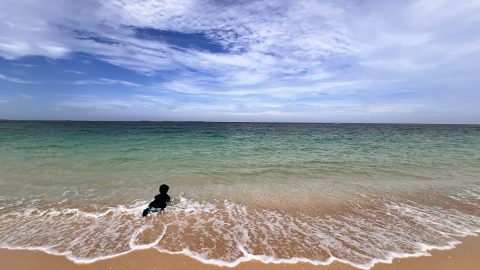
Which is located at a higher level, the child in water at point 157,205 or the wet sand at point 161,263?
the child in water at point 157,205

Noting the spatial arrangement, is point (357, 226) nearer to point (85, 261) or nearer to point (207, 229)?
point (207, 229)

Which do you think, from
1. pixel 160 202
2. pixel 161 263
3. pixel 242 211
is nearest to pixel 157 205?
pixel 160 202

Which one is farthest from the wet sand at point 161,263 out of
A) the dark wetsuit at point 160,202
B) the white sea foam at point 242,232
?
the dark wetsuit at point 160,202

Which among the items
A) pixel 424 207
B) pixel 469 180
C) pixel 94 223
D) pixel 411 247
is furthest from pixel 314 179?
pixel 94 223

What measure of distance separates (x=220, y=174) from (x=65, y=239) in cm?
714

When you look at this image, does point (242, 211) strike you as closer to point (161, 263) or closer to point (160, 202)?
point (160, 202)

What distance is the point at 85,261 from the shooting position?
4.77 metres

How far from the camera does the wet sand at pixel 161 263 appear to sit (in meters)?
4.63

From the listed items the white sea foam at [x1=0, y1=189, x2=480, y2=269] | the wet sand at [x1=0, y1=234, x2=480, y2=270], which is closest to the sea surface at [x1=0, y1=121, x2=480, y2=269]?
the white sea foam at [x1=0, y1=189, x2=480, y2=269]

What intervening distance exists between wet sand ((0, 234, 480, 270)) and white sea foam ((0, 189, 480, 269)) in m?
0.16

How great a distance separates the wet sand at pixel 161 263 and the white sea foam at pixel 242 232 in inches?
6.1

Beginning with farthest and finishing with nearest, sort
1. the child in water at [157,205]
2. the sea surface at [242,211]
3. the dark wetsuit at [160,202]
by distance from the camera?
the dark wetsuit at [160,202] → the child in water at [157,205] → the sea surface at [242,211]

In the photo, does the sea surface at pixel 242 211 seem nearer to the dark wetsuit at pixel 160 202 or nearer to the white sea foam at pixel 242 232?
the white sea foam at pixel 242 232

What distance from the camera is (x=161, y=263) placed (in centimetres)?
473
